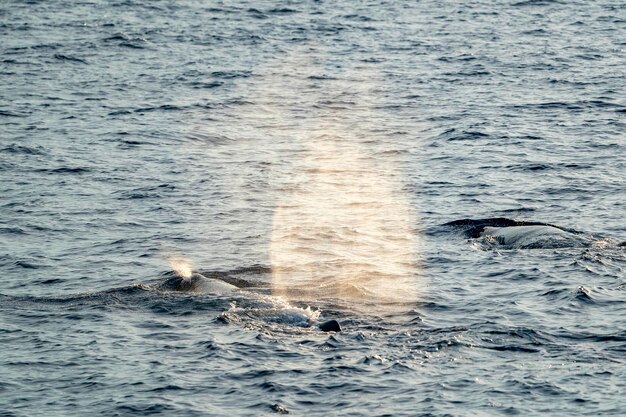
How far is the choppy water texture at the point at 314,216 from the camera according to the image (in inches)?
979

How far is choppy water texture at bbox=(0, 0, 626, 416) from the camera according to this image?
24859 millimetres

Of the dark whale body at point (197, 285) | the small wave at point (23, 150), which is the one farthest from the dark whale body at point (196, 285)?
the small wave at point (23, 150)

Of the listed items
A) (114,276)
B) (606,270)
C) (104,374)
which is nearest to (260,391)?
(104,374)

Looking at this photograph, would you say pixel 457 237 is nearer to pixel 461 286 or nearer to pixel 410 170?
pixel 461 286

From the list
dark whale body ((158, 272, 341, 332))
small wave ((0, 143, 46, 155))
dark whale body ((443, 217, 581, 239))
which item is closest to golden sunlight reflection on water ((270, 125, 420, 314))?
dark whale body ((158, 272, 341, 332))

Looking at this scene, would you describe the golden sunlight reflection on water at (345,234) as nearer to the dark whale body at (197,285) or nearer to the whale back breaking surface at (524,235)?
the dark whale body at (197,285)

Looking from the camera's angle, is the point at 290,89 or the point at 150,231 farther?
the point at 290,89

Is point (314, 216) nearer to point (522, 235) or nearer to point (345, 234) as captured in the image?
point (345, 234)

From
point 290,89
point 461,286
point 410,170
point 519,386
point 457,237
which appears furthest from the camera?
point 290,89

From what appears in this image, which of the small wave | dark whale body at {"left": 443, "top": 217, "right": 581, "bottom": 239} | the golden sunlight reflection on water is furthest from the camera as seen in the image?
the small wave

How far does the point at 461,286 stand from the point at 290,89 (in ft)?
88.4

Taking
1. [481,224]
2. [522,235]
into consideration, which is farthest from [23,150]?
[522,235]

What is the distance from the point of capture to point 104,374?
2531 centimetres

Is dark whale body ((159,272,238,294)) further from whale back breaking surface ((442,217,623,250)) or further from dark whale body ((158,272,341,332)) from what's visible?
whale back breaking surface ((442,217,623,250))
